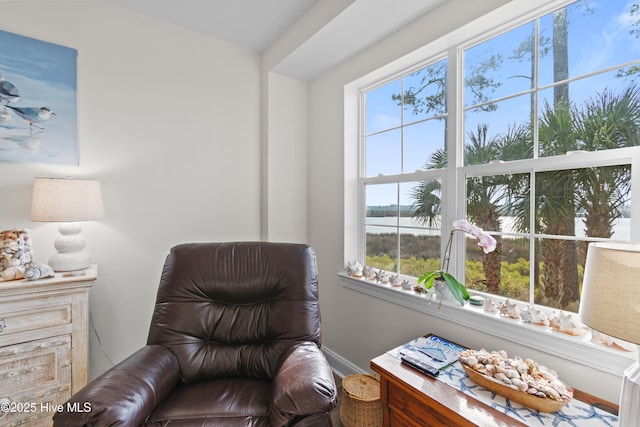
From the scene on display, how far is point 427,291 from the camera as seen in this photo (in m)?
1.58

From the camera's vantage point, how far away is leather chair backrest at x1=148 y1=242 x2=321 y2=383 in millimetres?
1357

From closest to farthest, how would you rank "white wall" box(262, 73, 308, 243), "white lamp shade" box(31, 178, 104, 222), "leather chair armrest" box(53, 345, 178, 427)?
"leather chair armrest" box(53, 345, 178, 427) → "white lamp shade" box(31, 178, 104, 222) → "white wall" box(262, 73, 308, 243)

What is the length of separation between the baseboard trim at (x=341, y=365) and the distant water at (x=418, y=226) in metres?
1.01

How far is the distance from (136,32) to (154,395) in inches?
89.1

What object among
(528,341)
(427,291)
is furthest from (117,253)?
(528,341)

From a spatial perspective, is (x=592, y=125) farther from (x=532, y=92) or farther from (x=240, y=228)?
(x=240, y=228)

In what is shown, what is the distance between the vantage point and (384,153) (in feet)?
6.74

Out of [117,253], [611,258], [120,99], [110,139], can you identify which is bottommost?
[117,253]

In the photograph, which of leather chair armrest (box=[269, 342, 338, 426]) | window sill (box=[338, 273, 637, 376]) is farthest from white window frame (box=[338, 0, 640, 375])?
leather chair armrest (box=[269, 342, 338, 426])

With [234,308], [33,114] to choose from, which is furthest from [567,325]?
[33,114]

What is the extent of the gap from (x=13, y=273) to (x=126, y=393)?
981 millimetres

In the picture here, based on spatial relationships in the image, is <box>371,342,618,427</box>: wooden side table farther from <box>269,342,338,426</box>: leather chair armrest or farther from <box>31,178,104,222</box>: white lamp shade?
<box>31,178,104,222</box>: white lamp shade

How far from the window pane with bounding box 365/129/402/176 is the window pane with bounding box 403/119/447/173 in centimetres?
7

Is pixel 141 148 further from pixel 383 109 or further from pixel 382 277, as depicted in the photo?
pixel 382 277
